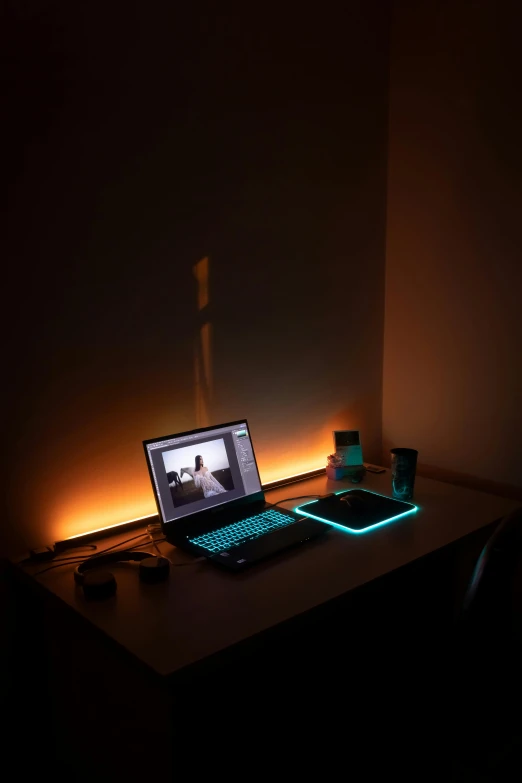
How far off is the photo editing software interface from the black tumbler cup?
46cm

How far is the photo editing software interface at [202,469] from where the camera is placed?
166 cm

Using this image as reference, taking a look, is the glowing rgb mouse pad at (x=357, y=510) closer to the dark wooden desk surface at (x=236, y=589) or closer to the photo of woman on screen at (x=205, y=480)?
the dark wooden desk surface at (x=236, y=589)

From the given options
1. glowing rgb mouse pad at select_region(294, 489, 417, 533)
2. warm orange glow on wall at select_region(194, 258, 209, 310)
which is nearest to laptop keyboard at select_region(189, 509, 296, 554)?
glowing rgb mouse pad at select_region(294, 489, 417, 533)

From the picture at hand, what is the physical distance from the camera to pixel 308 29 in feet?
6.87

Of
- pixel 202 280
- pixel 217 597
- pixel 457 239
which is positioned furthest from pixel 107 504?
pixel 457 239

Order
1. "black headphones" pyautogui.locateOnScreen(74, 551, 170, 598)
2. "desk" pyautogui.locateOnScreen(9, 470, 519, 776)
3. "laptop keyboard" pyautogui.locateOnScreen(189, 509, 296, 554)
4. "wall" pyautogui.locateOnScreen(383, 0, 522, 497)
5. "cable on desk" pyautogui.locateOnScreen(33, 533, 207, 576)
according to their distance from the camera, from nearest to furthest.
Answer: "desk" pyautogui.locateOnScreen(9, 470, 519, 776) < "black headphones" pyautogui.locateOnScreen(74, 551, 170, 598) < "cable on desk" pyautogui.locateOnScreen(33, 533, 207, 576) < "laptop keyboard" pyautogui.locateOnScreen(189, 509, 296, 554) < "wall" pyautogui.locateOnScreen(383, 0, 522, 497)

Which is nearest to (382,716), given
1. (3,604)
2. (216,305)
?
(3,604)

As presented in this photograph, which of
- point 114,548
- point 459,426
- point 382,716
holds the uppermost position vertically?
point 459,426

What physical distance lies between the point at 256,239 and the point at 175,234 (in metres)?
0.33

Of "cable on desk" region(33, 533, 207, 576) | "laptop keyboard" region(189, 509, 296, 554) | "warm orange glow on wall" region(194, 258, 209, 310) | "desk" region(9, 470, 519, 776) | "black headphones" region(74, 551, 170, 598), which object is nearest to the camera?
"desk" region(9, 470, 519, 776)

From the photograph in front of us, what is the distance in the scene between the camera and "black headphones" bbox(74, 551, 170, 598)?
1.34 meters

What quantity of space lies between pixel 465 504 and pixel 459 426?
0.44m

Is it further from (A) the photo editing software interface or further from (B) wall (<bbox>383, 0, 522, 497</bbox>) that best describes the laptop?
(B) wall (<bbox>383, 0, 522, 497</bbox>)

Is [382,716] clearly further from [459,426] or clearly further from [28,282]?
[28,282]
